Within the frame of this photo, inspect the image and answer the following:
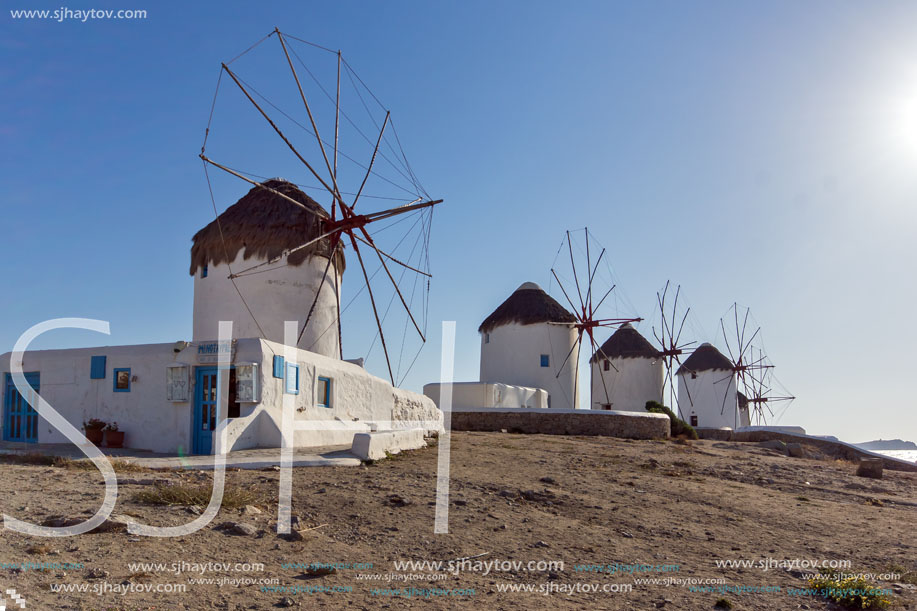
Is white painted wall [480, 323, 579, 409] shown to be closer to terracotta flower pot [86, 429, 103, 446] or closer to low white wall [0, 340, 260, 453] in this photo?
low white wall [0, 340, 260, 453]

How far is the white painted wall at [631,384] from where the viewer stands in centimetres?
3572

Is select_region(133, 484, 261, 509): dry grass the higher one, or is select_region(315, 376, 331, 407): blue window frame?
select_region(315, 376, 331, 407): blue window frame

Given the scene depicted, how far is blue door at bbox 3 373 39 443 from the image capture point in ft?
43.0

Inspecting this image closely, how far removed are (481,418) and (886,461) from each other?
13.6 metres

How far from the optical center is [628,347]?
36.6 meters

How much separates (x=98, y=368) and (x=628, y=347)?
28.4m

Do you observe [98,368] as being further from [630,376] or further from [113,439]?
[630,376]

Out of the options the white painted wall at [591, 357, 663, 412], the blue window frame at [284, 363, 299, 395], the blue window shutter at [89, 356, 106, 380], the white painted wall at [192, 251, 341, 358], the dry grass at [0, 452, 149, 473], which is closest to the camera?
the dry grass at [0, 452, 149, 473]

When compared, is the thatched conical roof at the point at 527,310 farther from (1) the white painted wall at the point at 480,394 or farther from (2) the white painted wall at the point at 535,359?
(1) the white painted wall at the point at 480,394

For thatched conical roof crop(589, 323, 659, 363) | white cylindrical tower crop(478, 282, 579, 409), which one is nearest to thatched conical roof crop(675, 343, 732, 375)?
thatched conical roof crop(589, 323, 659, 363)

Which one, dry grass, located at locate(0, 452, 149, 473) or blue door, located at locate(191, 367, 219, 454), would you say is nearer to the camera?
dry grass, located at locate(0, 452, 149, 473)

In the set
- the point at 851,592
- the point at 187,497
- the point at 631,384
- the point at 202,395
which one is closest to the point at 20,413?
the point at 202,395

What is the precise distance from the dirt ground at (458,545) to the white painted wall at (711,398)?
29825 millimetres

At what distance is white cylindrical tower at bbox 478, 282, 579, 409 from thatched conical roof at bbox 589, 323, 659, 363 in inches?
210
